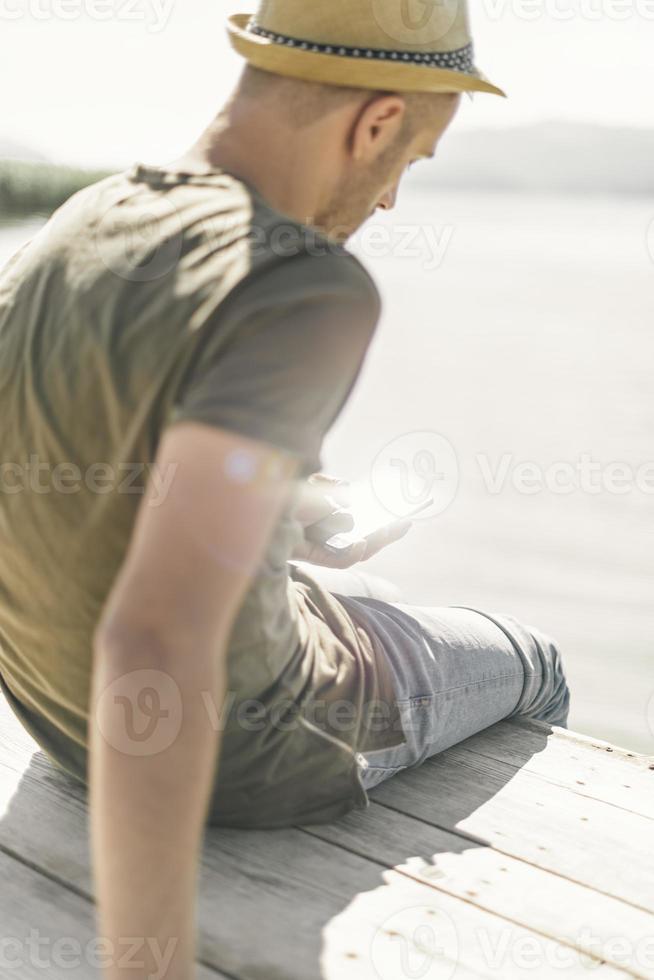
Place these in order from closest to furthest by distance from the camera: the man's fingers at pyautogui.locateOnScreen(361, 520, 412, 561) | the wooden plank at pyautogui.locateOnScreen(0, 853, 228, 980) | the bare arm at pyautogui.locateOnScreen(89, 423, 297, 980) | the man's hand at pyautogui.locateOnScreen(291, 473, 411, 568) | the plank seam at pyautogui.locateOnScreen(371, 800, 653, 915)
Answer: the bare arm at pyautogui.locateOnScreen(89, 423, 297, 980), the wooden plank at pyautogui.locateOnScreen(0, 853, 228, 980), the plank seam at pyautogui.locateOnScreen(371, 800, 653, 915), the man's hand at pyautogui.locateOnScreen(291, 473, 411, 568), the man's fingers at pyautogui.locateOnScreen(361, 520, 412, 561)

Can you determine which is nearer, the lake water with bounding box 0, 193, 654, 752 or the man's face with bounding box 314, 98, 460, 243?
the man's face with bounding box 314, 98, 460, 243

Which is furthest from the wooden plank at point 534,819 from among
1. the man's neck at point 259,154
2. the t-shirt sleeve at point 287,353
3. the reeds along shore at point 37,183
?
the reeds along shore at point 37,183

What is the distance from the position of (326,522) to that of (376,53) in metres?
0.86

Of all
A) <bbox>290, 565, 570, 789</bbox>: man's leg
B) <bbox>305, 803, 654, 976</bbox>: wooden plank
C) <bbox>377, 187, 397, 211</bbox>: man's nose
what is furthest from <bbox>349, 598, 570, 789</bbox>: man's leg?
<bbox>377, 187, 397, 211</bbox>: man's nose

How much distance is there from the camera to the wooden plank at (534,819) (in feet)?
5.68

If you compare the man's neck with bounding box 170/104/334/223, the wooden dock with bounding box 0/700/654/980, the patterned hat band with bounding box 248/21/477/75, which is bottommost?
the wooden dock with bounding box 0/700/654/980

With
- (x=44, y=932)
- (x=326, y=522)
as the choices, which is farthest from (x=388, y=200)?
(x=44, y=932)

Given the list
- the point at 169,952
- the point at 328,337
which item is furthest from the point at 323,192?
the point at 169,952

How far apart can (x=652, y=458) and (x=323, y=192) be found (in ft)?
15.4

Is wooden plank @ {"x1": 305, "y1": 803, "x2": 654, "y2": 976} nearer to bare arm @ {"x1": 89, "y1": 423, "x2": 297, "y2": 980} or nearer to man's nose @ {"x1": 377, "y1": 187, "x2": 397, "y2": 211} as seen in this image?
bare arm @ {"x1": 89, "y1": 423, "x2": 297, "y2": 980}

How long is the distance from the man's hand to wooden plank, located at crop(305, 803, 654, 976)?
46 cm

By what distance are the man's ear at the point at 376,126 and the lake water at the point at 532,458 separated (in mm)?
288

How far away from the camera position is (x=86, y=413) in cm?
132

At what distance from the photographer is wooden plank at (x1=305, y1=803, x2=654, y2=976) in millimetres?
1556
